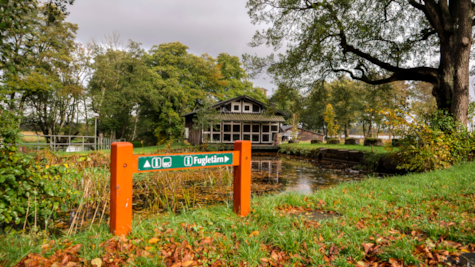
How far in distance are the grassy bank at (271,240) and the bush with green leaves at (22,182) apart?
1.17 ft

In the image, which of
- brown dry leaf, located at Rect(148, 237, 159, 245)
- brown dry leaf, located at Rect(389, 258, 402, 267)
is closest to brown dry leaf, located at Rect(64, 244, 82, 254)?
brown dry leaf, located at Rect(148, 237, 159, 245)

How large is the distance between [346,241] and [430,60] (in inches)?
523

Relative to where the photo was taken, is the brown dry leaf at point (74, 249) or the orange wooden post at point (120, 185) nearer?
the brown dry leaf at point (74, 249)

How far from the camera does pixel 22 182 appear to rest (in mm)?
3219

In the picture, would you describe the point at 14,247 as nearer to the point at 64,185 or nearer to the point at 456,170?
the point at 64,185

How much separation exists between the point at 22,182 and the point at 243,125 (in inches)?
871

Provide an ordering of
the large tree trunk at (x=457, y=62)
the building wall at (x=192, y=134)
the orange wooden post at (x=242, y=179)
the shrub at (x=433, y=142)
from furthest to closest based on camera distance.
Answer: the building wall at (x=192, y=134) < the large tree trunk at (x=457, y=62) < the shrub at (x=433, y=142) < the orange wooden post at (x=242, y=179)

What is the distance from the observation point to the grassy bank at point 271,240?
7.55 ft

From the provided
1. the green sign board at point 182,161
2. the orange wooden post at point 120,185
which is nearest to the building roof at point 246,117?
the green sign board at point 182,161

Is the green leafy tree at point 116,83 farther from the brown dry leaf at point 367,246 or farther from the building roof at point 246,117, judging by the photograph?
the brown dry leaf at point 367,246

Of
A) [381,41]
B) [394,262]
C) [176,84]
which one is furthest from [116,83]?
[394,262]

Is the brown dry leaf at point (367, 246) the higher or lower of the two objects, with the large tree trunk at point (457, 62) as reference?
lower

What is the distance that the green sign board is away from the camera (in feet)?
8.99

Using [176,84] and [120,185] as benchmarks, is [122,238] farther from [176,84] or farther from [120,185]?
[176,84]
